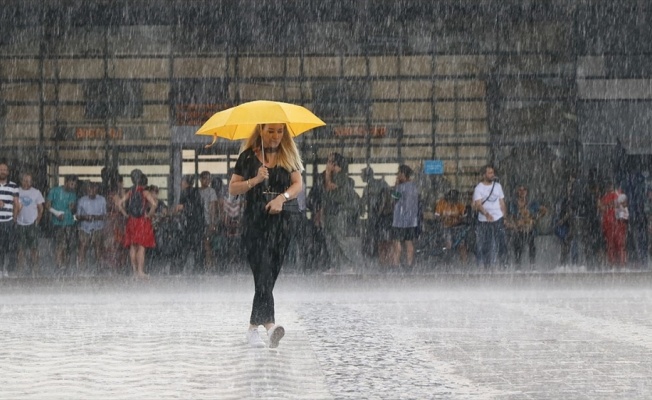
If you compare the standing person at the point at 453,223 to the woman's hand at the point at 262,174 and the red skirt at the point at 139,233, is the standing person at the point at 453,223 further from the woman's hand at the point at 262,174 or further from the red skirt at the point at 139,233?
the woman's hand at the point at 262,174

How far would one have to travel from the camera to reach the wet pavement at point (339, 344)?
751 centimetres

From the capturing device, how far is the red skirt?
1998 cm

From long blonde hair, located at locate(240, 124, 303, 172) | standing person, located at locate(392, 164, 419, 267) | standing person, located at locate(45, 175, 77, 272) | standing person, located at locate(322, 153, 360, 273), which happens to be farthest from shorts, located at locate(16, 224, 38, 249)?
long blonde hair, located at locate(240, 124, 303, 172)

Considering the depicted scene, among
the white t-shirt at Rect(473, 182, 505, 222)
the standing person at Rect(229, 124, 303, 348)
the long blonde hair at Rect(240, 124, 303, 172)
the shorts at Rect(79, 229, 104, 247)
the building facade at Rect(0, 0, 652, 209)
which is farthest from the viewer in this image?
the building facade at Rect(0, 0, 652, 209)

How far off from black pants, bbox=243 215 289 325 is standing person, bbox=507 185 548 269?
12740mm

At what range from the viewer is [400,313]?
12.7 metres

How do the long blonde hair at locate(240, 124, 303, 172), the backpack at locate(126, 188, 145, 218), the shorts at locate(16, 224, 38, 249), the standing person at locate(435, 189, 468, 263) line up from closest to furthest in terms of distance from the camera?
1. the long blonde hair at locate(240, 124, 303, 172)
2. the backpack at locate(126, 188, 145, 218)
3. the shorts at locate(16, 224, 38, 249)
4. the standing person at locate(435, 189, 468, 263)

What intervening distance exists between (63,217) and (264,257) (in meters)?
13.1

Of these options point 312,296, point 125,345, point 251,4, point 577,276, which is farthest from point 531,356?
point 251,4

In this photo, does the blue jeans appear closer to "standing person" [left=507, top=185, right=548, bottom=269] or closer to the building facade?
"standing person" [left=507, top=185, right=548, bottom=269]

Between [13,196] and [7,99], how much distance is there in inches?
301

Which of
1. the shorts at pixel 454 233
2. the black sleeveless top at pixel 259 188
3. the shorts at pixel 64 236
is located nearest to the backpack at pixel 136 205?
the shorts at pixel 64 236

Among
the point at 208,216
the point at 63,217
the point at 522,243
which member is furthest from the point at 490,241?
the point at 63,217

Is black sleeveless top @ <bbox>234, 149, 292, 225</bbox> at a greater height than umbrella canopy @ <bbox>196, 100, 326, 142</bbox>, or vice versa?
umbrella canopy @ <bbox>196, 100, 326, 142</bbox>
